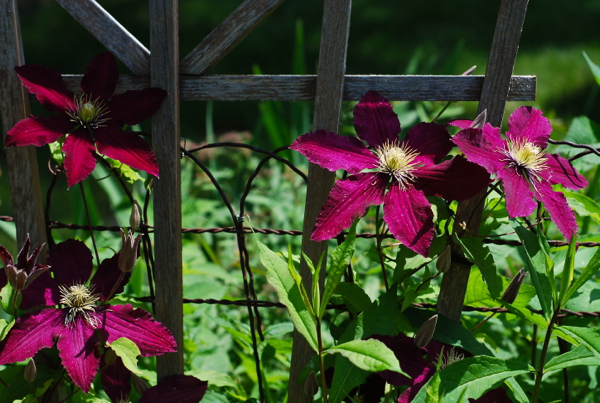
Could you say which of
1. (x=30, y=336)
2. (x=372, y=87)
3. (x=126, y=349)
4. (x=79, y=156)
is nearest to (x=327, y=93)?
(x=372, y=87)

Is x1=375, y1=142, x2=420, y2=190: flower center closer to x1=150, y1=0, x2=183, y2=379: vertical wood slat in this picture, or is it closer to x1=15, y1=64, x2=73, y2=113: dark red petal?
x1=150, y1=0, x2=183, y2=379: vertical wood slat

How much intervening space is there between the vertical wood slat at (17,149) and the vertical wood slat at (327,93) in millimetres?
533

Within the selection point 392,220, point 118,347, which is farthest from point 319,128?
point 118,347

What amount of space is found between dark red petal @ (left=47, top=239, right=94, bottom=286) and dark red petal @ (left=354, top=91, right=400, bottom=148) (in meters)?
0.57

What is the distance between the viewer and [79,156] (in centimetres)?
96

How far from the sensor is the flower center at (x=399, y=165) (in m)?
0.95

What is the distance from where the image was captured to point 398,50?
540 centimetres

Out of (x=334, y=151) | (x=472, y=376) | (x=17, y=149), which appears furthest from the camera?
(x=17, y=149)

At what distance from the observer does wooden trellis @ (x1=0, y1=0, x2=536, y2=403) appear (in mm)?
981

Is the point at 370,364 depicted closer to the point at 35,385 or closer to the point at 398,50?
the point at 35,385

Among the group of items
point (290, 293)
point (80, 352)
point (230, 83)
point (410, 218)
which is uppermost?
point (230, 83)

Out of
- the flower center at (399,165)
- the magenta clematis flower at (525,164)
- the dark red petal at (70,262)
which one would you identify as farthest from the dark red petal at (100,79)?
the magenta clematis flower at (525,164)

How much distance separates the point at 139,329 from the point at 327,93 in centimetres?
53

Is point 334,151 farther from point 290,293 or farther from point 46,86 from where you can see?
A: point 46,86
